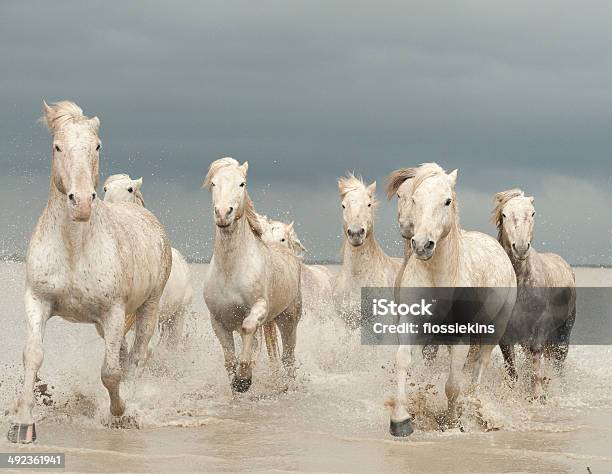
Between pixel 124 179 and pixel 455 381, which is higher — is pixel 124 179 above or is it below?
above

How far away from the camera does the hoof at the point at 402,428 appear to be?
7.43 m

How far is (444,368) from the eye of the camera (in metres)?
11.8

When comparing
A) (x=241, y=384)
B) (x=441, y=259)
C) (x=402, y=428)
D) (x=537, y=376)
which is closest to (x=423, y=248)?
(x=441, y=259)

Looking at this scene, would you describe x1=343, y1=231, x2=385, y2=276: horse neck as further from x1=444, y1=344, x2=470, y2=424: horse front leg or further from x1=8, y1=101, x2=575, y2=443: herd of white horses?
x1=444, y1=344, x2=470, y2=424: horse front leg

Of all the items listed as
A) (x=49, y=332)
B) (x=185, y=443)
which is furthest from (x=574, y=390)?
(x=49, y=332)

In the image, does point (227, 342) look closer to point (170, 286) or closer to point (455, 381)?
point (170, 286)

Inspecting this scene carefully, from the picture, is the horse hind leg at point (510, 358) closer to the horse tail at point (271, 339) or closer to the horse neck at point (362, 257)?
the horse tail at point (271, 339)

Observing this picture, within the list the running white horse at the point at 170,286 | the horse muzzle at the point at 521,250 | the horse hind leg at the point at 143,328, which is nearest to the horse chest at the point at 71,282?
the horse hind leg at the point at 143,328

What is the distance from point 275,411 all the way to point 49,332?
8943 mm

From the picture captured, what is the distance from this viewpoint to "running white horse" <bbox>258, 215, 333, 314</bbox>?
13742 millimetres

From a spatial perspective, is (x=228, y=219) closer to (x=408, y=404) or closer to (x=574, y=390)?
(x=408, y=404)

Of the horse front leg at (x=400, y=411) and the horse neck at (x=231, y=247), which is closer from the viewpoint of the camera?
the horse front leg at (x=400, y=411)

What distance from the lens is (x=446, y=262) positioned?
7875 millimetres

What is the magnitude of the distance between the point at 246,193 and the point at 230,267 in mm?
780
